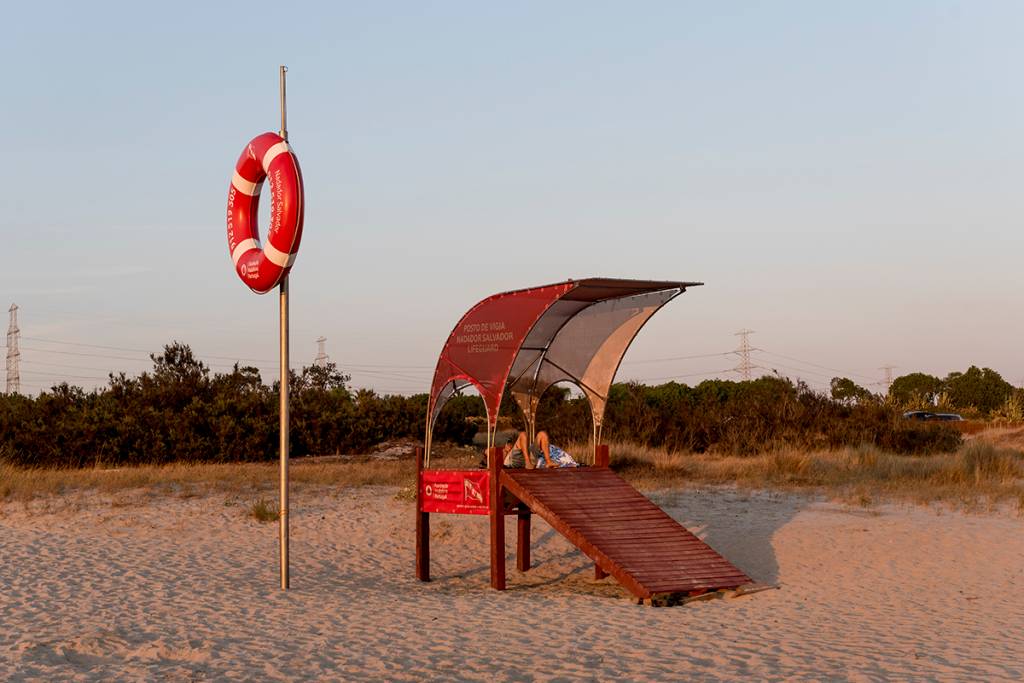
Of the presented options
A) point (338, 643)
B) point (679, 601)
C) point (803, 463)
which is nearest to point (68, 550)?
point (338, 643)

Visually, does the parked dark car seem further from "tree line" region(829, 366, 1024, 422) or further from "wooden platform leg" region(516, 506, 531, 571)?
"wooden platform leg" region(516, 506, 531, 571)

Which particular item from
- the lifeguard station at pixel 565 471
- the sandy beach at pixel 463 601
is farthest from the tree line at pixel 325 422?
the lifeguard station at pixel 565 471

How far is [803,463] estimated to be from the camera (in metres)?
23.8

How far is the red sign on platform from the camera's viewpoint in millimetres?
13727

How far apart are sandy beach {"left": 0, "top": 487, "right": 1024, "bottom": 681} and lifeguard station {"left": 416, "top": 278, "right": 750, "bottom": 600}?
1.65 ft

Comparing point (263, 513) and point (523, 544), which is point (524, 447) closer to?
point (523, 544)

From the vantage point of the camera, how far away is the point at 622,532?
1262 centimetres

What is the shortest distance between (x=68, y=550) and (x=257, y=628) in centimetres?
603

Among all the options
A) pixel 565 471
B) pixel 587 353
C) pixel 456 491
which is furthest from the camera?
pixel 587 353

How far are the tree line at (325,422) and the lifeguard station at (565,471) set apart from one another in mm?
14886

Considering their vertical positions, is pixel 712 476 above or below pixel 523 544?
above

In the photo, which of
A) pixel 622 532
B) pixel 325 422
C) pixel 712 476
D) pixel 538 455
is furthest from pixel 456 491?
pixel 325 422

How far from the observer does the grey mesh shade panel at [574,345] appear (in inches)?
568

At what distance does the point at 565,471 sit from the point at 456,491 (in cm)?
148
